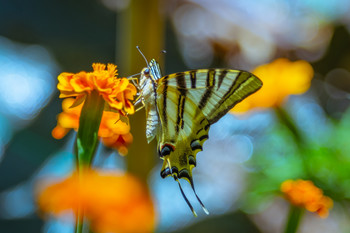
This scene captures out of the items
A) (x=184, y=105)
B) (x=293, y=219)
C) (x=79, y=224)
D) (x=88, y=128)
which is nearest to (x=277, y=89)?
(x=184, y=105)

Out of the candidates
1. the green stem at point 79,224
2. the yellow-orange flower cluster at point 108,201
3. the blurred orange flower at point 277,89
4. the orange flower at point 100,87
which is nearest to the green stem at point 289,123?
the blurred orange flower at point 277,89

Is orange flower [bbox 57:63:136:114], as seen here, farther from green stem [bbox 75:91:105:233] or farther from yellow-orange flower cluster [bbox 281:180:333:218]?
yellow-orange flower cluster [bbox 281:180:333:218]

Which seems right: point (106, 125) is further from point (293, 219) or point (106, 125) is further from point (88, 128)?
point (293, 219)

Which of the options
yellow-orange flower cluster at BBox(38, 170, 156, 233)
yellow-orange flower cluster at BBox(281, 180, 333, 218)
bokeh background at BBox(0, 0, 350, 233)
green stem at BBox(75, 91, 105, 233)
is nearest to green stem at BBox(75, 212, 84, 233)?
green stem at BBox(75, 91, 105, 233)

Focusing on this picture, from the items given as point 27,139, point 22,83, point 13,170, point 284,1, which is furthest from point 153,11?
point 284,1

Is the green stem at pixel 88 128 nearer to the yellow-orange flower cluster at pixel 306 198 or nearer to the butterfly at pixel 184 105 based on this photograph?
the butterfly at pixel 184 105
